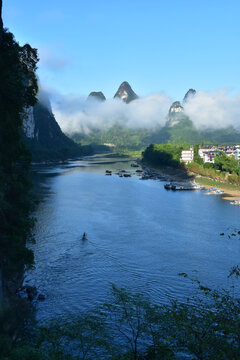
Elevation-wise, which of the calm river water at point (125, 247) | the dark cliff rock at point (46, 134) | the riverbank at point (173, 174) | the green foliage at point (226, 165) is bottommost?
the calm river water at point (125, 247)

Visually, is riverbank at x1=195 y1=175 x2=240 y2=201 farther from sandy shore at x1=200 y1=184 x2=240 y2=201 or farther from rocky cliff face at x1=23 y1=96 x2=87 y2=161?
rocky cliff face at x1=23 y1=96 x2=87 y2=161

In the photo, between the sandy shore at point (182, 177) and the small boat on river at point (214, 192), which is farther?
the small boat on river at point (214, 192)

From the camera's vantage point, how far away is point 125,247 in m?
35.8

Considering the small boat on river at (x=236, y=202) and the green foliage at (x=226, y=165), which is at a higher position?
the green foliage at (x=226, y=165)

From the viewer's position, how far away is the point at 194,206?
196 ft

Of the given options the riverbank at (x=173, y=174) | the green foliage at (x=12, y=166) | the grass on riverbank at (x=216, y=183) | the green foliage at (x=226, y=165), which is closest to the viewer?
the green foliage at (x=12, y=166)

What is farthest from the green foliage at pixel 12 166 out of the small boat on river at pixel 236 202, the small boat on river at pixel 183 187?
the small boat on river at pixel 183 187

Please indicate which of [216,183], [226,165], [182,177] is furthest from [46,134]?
[216,183]

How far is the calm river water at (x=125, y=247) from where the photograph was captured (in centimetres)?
2641

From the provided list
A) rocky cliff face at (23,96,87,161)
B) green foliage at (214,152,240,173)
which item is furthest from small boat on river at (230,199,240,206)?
rocky cliff face at (23,96,87,161)

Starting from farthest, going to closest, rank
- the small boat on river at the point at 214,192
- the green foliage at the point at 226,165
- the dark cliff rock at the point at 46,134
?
the dark cliff rock at the point at 46,134, the green foliage at the point at 226,165, the small boat on river at the point at 214,192

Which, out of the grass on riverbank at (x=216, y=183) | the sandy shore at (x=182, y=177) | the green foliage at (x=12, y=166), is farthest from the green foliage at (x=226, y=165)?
the green foliage at (x=12, y=166)

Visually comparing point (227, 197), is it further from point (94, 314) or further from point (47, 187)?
point (94, 314)

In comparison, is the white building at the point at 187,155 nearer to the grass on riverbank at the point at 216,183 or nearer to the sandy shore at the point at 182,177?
the sandy shore at the point at 182,177
